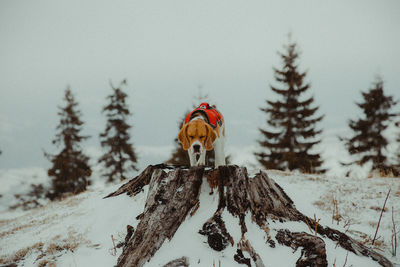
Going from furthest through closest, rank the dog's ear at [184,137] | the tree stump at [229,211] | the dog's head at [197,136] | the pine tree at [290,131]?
the pine tree at [290,131] → the dog's ear at [184,137] → the dog's head at [197,136] → the tree stump at [229,211]

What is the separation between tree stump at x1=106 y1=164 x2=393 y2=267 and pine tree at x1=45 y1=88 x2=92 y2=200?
1824cm

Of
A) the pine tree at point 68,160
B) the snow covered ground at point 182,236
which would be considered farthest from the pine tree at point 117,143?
the snow covered ground at point 182,236

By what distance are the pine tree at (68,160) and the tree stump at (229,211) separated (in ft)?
59.9

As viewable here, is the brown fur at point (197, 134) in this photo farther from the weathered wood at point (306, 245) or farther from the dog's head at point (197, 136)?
the weathered wood at point (306, 245)

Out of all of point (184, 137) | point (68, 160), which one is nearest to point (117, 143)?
point (68, 160)

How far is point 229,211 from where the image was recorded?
3.04m

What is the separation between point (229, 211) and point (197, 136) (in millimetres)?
1545

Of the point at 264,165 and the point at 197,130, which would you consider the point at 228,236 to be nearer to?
the point at 197,130

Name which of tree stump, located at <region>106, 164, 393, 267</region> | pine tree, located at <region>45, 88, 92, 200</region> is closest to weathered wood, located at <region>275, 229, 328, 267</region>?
tree stump, located at <region>106, 164, 393, 267</region>

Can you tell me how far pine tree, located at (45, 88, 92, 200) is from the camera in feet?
63.5

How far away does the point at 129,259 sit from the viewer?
2568 mm

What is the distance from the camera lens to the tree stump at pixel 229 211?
260 centimetres

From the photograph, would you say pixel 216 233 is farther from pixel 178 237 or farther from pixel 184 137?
pixel 184 137

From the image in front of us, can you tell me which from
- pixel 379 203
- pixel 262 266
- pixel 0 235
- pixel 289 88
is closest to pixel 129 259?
pixel 262 266
